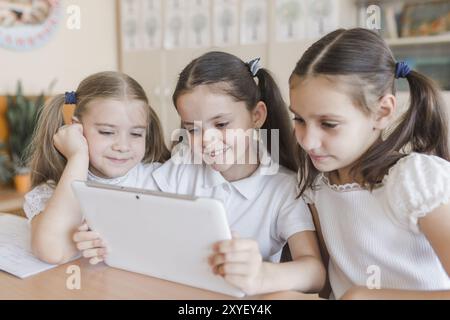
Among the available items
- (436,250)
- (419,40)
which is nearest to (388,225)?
(436,250)

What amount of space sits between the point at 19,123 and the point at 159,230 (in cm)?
227

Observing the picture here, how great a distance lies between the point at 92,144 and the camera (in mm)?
1032

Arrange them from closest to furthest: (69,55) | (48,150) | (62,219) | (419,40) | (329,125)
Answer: (329,125)
(62,219)
(48,150)
(419,40)
(69,55)

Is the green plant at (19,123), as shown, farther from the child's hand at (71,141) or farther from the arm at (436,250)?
the arm at (436,250)

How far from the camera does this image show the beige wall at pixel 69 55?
2.78 meters

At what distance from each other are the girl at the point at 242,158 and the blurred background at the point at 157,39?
1262 millimetres

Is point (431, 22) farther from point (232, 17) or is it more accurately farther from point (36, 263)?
point (36, 263)

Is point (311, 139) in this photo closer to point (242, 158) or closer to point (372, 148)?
point (372, 148)

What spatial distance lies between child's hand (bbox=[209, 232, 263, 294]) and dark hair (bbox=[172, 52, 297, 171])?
427 mm

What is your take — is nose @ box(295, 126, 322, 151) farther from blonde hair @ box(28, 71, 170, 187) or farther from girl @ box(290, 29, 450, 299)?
blonde hair @ box(28, 71, 170, 187)

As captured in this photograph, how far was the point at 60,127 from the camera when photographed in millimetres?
1113
